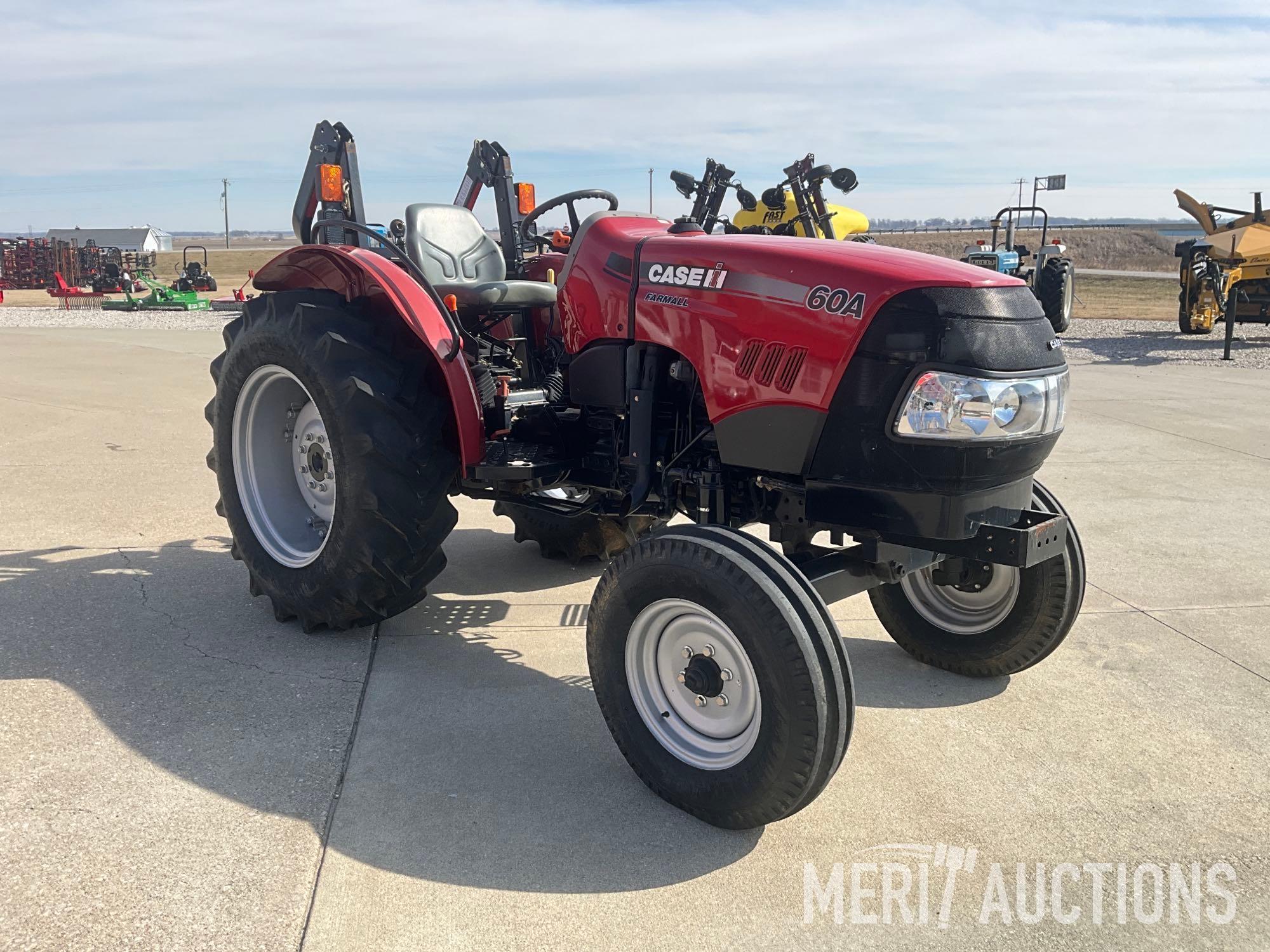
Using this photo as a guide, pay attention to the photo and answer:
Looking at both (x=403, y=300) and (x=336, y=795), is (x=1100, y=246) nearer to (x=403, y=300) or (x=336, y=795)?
(x=403, y=300)

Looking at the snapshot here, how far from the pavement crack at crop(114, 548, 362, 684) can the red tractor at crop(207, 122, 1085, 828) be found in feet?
0.99

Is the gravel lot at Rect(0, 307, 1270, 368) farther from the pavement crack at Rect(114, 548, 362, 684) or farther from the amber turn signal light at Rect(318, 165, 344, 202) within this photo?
the pavement crack at Rect(114, 548, 362, 684)

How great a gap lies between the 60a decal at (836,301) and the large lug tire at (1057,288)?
42.9ft

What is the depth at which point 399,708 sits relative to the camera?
330 centimetres

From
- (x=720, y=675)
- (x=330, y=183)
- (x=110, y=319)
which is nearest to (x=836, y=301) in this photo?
(x=720, y=675)

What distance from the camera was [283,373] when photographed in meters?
3.97

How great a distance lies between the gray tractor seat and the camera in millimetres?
4070

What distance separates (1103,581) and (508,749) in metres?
2.97

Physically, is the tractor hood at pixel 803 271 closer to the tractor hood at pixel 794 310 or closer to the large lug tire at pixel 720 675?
the tractor hood at pixel 794 310

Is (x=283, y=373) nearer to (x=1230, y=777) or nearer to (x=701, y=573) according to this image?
(x=701, y=573)

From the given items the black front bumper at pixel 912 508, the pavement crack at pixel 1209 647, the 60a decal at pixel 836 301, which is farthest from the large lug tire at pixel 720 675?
the pavement crack at pixel 1209 647

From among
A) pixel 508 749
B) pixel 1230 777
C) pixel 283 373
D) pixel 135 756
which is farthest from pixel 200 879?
pixel 1230 777

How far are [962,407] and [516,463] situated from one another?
5.20ft

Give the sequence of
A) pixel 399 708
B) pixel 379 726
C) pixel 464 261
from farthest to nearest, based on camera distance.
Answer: pixel 464 261 → pixel 399 708 → pixel 379 726
